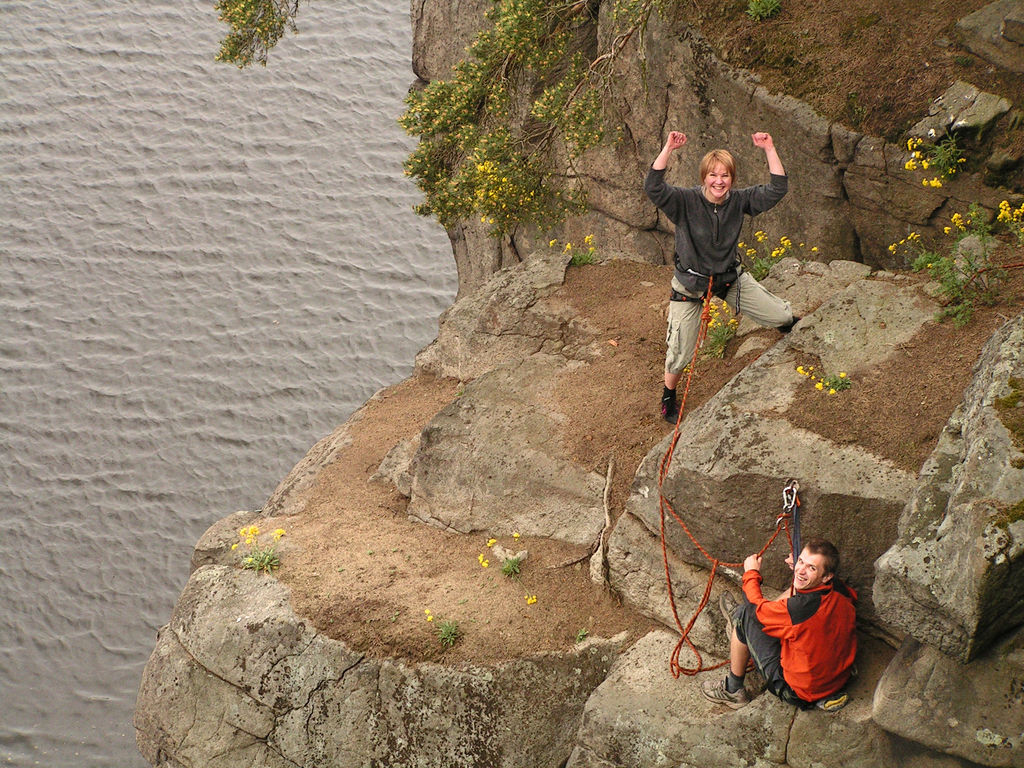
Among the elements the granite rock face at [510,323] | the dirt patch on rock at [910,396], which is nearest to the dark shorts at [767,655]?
the dirt patch on rock at [910,396]

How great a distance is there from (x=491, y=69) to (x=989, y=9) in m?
6.21

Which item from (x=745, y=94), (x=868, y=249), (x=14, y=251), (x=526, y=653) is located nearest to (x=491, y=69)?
(x=745, y=94)

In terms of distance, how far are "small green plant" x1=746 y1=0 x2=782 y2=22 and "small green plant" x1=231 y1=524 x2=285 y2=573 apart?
9010 mm

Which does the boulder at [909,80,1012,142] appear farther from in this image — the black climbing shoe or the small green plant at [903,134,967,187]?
the black climbing shoe

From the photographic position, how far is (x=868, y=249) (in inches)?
519

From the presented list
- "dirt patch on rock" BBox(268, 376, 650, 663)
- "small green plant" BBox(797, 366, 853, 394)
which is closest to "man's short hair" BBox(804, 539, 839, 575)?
"small green plant" BBox(797, 366, 853, 394)

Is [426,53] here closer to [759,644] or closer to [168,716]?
[168,716]

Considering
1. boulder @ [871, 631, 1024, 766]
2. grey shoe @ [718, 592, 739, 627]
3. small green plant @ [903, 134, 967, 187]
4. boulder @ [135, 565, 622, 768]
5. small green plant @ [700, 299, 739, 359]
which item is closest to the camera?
boulder @ [871, 631, 1024, 766]

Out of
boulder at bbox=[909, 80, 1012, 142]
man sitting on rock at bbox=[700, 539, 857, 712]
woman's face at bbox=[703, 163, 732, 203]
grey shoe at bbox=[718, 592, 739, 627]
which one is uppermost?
boulder at bbox=[909, 80, 1012, 142]

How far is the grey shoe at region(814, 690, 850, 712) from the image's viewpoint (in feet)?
26.7

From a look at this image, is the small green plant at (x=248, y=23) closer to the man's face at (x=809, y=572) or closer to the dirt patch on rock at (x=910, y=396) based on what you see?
the dirt patch on rock at (x=910, y=396)

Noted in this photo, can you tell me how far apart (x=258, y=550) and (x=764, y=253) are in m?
7.87

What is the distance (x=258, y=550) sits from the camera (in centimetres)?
1154

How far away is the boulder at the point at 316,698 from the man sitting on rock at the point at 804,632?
192 centimetres
